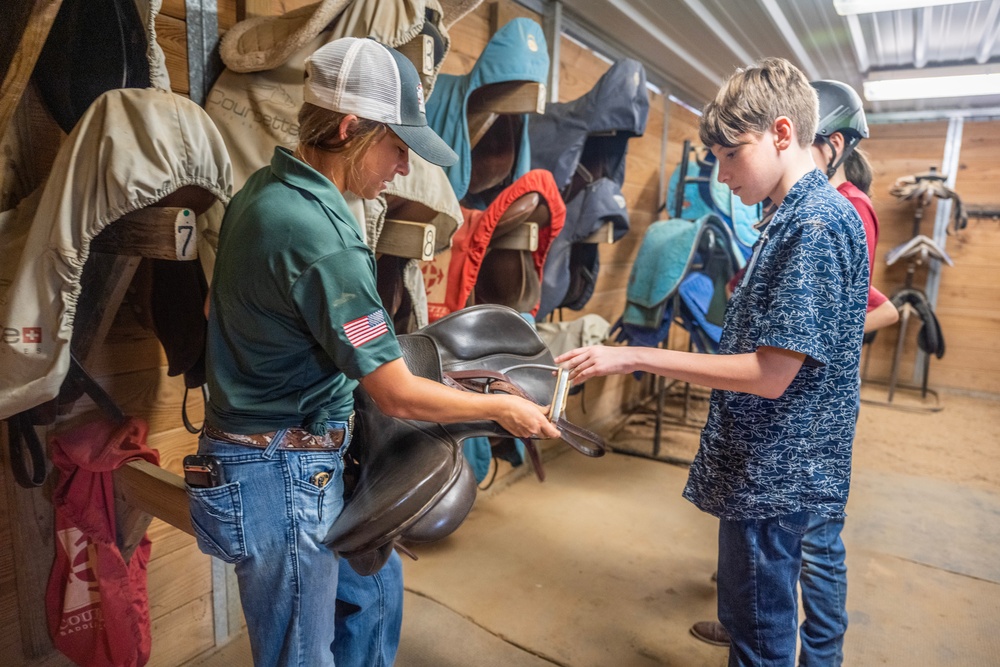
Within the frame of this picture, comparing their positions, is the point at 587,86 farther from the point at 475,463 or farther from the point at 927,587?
the point at 927,587

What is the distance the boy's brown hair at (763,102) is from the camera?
118cm

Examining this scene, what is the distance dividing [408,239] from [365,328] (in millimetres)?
713

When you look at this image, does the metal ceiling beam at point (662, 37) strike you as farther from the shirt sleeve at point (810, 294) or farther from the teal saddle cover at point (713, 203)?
the shirt sleeve at point (810, 294)

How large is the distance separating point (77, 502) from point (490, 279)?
4.97 feet

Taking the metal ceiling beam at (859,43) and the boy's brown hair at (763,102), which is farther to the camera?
the metal ceiling beam at (859,43)

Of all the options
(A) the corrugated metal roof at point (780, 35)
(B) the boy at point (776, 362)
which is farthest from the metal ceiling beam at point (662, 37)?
(B) the boy at point (776, 362)

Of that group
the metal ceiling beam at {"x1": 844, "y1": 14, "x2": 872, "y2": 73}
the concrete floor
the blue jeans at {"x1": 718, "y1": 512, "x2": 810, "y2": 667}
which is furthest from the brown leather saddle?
the metal ceiling beam at {"x1": 844, "y1": 14, "x2": 872, "y2": 73}

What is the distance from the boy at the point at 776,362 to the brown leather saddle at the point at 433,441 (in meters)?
0.15

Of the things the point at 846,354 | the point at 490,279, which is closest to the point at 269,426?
the point at 846,354

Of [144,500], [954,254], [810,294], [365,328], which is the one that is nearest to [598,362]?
[810,294]

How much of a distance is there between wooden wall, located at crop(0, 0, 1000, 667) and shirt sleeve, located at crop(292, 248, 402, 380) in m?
0.84

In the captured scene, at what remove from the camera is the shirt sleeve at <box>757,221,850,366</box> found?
111 cm

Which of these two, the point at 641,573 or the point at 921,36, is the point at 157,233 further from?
the point at 921,36

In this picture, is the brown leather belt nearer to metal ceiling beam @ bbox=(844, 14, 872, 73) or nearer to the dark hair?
the dark hair
